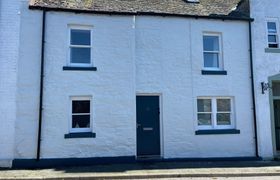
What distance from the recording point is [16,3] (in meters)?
13.6

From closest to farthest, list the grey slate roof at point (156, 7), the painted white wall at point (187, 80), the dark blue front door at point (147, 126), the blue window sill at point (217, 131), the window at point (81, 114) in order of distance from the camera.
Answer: the window at point (81, 114) < the grey slate roof at point (156, 7) < the dark blue front door at point (147, 126) < the painted white wall at point (187, 80) < the blue window sill at point (217, 131)

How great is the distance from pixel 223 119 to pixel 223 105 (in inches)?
25.0

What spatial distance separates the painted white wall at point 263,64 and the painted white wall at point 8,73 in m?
10.5

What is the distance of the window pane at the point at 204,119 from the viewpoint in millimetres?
15062

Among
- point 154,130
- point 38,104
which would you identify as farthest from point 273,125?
point 38,104

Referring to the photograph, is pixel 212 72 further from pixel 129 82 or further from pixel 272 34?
pixel 129 82

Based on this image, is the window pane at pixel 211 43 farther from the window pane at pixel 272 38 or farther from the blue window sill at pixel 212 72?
the window pane at pixel 272 38

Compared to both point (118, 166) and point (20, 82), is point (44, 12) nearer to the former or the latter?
point (20, 82)

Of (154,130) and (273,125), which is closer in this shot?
(154,130)

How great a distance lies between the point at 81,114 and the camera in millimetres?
13836

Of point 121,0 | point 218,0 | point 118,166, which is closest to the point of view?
point 118,166

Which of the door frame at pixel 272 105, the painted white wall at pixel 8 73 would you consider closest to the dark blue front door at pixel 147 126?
the painted white wall at pixel 8 73

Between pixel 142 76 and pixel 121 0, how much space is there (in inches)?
146

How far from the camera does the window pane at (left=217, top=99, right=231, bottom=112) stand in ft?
50.4
